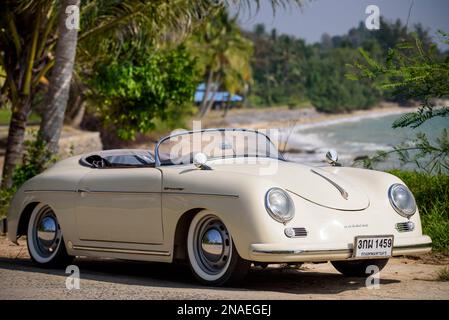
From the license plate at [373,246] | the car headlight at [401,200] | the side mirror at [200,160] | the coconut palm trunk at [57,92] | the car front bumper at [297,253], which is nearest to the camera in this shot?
the car front bumper at [297,253]

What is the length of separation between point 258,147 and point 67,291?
2.35m

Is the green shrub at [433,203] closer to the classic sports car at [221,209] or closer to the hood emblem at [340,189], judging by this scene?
the classic sports car at [221,209]

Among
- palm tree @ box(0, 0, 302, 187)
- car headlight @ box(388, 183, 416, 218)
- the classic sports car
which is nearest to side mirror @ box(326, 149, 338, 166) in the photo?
the classic sports car

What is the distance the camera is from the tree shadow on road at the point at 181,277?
7.41 metres

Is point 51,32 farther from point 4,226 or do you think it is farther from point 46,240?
point 46,240

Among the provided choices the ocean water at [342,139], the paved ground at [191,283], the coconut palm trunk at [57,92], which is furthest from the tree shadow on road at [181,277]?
the ocean water at [342,139]

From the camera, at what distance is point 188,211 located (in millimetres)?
7418

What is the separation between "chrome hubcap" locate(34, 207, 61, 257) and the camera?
8.85 meters

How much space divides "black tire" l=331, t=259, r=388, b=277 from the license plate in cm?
83

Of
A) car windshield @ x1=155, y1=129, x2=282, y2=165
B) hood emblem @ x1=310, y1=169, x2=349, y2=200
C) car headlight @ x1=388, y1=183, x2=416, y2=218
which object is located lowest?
car headlight @ x1=388, y1=183, x2=416, y2=218

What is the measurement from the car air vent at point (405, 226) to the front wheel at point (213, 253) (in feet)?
4.29

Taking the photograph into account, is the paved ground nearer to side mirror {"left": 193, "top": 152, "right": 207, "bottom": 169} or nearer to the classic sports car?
the classic sports car

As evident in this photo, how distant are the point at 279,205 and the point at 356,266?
1542mm

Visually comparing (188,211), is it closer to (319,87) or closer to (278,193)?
(278,193)
